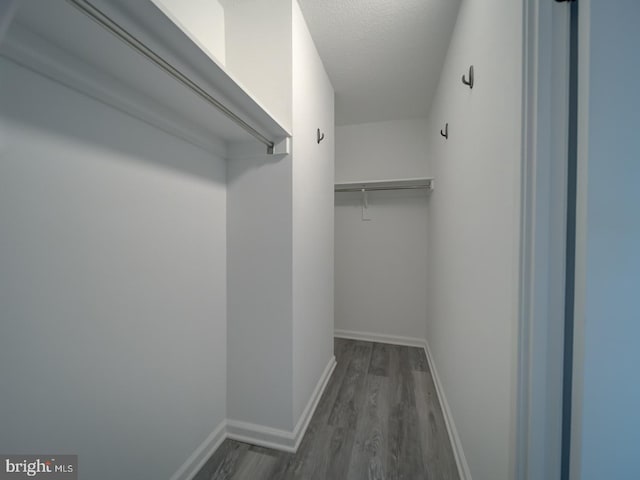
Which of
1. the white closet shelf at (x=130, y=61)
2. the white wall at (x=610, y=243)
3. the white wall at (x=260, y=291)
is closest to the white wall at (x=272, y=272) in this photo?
the white wall at (x=260, y=291)

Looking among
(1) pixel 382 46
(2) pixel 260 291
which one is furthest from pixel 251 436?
(1) pixel 382 46

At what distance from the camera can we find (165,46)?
0.65m

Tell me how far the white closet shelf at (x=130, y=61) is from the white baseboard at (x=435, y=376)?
192cm

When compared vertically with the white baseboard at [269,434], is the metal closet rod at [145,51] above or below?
above

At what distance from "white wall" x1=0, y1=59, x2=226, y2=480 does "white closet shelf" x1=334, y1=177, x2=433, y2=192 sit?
1618 mm

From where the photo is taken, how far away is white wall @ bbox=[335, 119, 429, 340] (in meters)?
2.59

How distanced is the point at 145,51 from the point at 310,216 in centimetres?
107

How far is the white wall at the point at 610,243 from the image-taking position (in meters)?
0.51

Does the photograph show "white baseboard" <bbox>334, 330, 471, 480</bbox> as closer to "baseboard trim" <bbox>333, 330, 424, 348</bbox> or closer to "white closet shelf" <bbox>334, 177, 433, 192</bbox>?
"baseboard trim" <bbox>333, 330, 424, 348</bbox>

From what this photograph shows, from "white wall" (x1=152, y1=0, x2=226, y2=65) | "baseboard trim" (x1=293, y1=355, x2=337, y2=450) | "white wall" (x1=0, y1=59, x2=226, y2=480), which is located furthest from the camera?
"baseboard trim" (x1=293, y1=355, x2=337, y2=450)

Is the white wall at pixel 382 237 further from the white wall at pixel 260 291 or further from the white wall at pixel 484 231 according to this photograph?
the white wall at pixel 260 291

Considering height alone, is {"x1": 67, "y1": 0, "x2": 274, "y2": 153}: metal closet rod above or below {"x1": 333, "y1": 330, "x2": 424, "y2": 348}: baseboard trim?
above

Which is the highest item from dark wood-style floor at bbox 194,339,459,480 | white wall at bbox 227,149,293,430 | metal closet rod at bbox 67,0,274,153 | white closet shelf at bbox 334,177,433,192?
white closet shelf at bbox 334,177,433,192

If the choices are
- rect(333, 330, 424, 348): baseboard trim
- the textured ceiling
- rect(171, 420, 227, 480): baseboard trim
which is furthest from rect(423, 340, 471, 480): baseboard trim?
the textured ceiling
